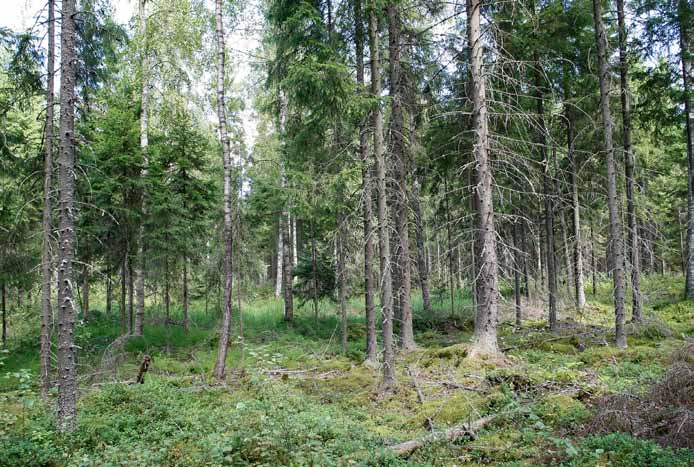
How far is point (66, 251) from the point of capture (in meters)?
6.59

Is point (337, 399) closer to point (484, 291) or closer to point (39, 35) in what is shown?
point (484, 291)

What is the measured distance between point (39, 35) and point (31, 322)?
11674 mm

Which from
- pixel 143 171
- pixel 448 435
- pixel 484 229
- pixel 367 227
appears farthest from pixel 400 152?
pixel 143 171

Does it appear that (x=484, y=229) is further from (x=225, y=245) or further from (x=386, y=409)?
(x=225, y=245)

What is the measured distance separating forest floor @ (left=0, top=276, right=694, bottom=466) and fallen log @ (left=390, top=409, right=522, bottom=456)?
0.05 metres

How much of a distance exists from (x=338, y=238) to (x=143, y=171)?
6.83 m

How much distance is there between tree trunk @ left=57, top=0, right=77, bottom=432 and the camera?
21.4 feet

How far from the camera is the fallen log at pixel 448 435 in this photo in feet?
18.7

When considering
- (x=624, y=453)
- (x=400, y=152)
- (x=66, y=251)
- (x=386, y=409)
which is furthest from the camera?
(x=400, y=152)

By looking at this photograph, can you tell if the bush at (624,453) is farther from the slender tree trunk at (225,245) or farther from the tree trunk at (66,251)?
the slender tree trunk at (225,245)

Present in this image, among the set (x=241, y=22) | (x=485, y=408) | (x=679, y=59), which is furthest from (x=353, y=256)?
(x=679, y=59)

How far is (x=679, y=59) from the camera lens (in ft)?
48.4

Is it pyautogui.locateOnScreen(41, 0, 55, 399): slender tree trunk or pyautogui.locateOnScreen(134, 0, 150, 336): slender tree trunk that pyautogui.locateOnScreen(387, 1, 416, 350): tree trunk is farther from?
pyautogui.locateOnScreen(134, 0, 150, 336): slender tree trunk

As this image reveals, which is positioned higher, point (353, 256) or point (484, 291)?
point (353, 256)
